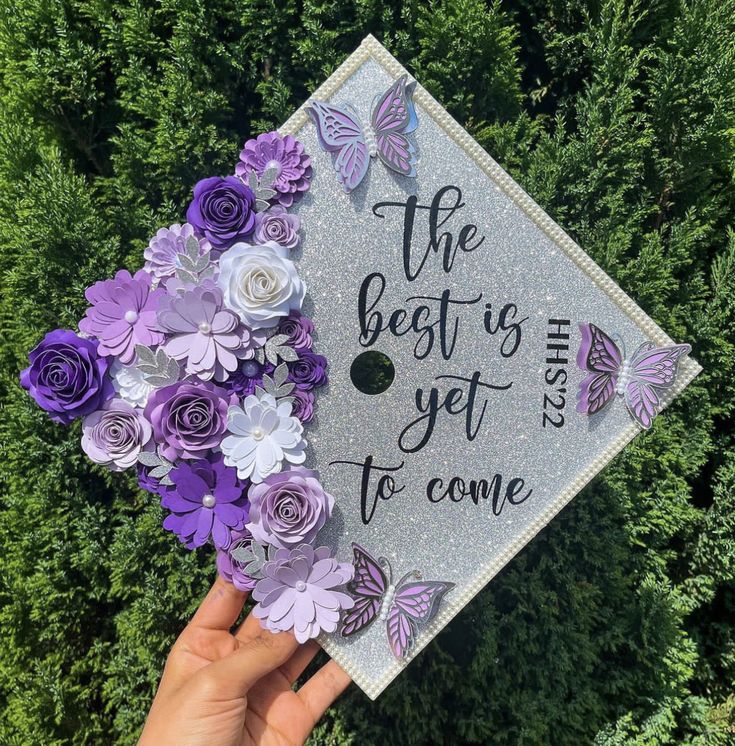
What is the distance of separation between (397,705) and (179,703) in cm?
130

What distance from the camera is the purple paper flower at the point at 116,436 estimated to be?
5.65ft

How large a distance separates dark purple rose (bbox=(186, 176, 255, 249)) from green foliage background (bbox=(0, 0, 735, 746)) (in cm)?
103

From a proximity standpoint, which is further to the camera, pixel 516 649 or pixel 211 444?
pixel 516 649

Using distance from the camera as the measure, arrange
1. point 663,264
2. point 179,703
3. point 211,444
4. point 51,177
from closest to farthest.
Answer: point 211,444, point 179,703, point 51,177, point 663,264

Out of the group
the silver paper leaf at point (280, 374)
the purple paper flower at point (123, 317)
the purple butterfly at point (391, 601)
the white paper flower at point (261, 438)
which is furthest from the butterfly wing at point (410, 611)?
the purple paper flower at point (123, 317)

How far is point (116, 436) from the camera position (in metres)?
1.72

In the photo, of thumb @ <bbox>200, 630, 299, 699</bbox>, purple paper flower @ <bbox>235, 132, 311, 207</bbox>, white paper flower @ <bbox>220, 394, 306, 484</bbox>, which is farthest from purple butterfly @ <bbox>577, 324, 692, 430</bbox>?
thumb @ <bbox>200, 630, 299, 699</bbox>

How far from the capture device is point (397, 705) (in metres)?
2.71

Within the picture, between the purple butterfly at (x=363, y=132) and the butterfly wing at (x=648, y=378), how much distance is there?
113 centimetres

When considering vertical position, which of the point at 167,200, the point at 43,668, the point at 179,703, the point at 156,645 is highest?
the point at 167,200

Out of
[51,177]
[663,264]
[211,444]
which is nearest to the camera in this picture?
[211,444]

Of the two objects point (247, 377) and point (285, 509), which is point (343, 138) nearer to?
point (247, 377)

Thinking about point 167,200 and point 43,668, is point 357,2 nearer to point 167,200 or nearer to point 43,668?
point 167,200

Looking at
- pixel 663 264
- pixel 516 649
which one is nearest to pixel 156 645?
pixel 516 649
